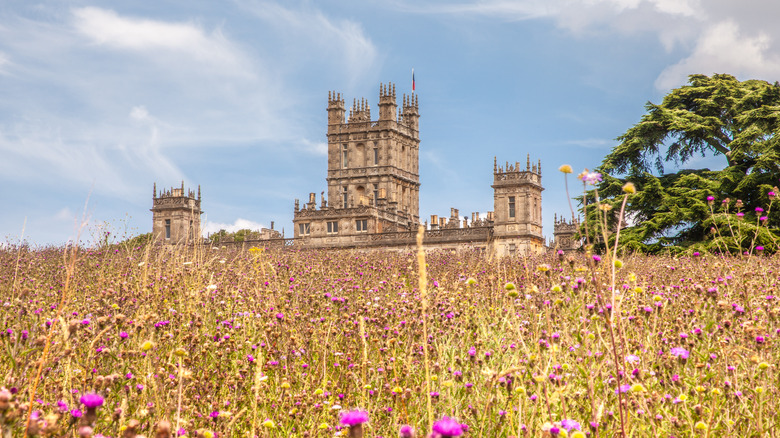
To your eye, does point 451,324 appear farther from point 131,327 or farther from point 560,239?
point 560,239

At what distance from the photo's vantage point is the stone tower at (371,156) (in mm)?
67688

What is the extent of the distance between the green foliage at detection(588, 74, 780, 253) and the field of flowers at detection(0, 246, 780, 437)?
1967 centimetres

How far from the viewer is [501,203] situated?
49.4 metres

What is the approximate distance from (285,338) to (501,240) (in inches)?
Result: 1716

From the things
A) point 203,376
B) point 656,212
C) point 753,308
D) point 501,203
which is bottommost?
point 203,376

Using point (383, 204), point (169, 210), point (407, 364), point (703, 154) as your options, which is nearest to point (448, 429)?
point (407, 364)

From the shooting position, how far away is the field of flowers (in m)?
3.36

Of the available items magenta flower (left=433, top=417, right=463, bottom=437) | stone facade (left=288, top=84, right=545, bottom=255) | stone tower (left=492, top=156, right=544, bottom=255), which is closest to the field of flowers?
magenta flower (left=433, top=417, right=463, bottom=437)

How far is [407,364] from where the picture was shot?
4176mm

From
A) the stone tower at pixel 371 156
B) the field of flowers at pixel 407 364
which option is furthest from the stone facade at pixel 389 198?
the field of flowers at pixel 407 364

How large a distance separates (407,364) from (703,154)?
2979 cm

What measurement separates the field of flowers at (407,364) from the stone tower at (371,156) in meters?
60.2

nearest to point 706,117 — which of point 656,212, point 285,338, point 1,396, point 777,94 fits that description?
point 777,94

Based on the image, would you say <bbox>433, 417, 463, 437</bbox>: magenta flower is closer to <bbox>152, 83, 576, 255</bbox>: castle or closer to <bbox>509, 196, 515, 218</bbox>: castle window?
<bbox>152, 83, 576, 255</bbox>: castle
